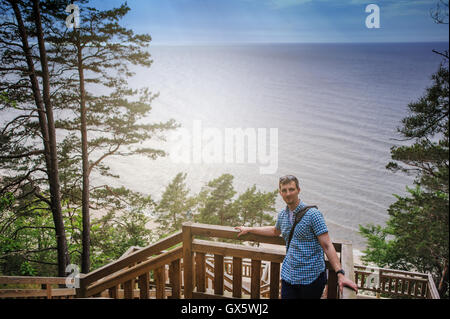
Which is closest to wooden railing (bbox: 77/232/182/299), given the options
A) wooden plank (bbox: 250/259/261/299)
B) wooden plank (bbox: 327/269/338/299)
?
wooden plank (bbox: 250/259/261/299)

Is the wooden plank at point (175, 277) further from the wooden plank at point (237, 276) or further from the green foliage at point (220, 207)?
the green foliage at point (220, 207)

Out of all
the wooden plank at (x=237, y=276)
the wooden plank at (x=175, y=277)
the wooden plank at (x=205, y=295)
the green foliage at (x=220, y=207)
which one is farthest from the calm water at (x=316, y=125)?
the green foliage at (x=220, y=207)

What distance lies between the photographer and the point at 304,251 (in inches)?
92.0

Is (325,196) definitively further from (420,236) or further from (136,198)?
(136,198)

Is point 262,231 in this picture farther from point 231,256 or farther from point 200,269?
point 200,269

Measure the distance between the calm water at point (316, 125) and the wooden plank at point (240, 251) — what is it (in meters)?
5.29

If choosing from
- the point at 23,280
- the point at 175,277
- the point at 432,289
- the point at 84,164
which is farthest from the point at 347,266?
the point at 84,164

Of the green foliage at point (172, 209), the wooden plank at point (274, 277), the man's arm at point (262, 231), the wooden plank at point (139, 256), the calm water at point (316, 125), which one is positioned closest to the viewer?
the man's arm at point (262, 231)

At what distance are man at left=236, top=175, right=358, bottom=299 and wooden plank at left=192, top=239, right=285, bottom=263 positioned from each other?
164 millimetres

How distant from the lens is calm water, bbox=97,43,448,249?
2750 centimetres

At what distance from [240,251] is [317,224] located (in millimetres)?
757

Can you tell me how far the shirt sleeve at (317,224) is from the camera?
7.45 ft

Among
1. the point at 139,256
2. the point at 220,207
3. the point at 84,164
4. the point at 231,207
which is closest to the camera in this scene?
the point at 139,256
